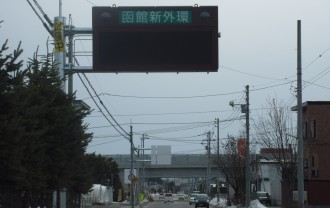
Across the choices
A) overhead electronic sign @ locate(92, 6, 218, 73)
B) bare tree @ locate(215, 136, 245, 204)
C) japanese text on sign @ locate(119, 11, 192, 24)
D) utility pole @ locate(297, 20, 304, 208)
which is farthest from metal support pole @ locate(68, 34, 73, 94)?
bare tree @ locate(215, 136, 245, 204)

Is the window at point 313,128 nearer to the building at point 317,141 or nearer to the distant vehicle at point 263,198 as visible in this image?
the building at point 317,141

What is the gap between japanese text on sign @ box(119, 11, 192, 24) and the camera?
74.4 feet

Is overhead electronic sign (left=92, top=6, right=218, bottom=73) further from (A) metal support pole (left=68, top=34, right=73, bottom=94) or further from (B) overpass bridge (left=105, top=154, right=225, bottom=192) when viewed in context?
(B) overpass bridge (left=105, top=154, right=225, bottom=192)

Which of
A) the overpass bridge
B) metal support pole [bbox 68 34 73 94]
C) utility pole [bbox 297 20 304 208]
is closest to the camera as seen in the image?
metal support pole [bbox 68 34 73 94]

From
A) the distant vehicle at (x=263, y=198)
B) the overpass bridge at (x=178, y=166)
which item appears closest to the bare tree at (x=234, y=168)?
the distant vehicle at (x=263, y=198)

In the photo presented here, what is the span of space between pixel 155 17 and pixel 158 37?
0.70 m

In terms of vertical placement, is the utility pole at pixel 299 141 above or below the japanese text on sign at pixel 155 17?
below

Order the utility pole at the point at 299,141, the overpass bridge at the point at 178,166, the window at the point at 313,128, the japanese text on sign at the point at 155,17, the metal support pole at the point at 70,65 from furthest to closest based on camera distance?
the overpass bridge at the point at 178,166 < the window at the point at 313,128 < the utility pole at the point at 299,141 < the metal support pole at the point at 70,65 < the japanese text on sign at the point at 155,17

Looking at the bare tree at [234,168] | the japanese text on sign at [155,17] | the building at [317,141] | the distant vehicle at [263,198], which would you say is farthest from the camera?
the distant vehicle at [263,198]

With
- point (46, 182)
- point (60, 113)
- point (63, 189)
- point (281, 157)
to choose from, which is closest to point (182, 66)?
point (60, 113)

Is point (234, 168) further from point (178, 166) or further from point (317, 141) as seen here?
point (178, 166)

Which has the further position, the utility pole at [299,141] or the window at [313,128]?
the window at [313,128]

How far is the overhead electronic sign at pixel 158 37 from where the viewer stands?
74.5ft

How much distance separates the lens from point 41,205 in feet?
92.7
